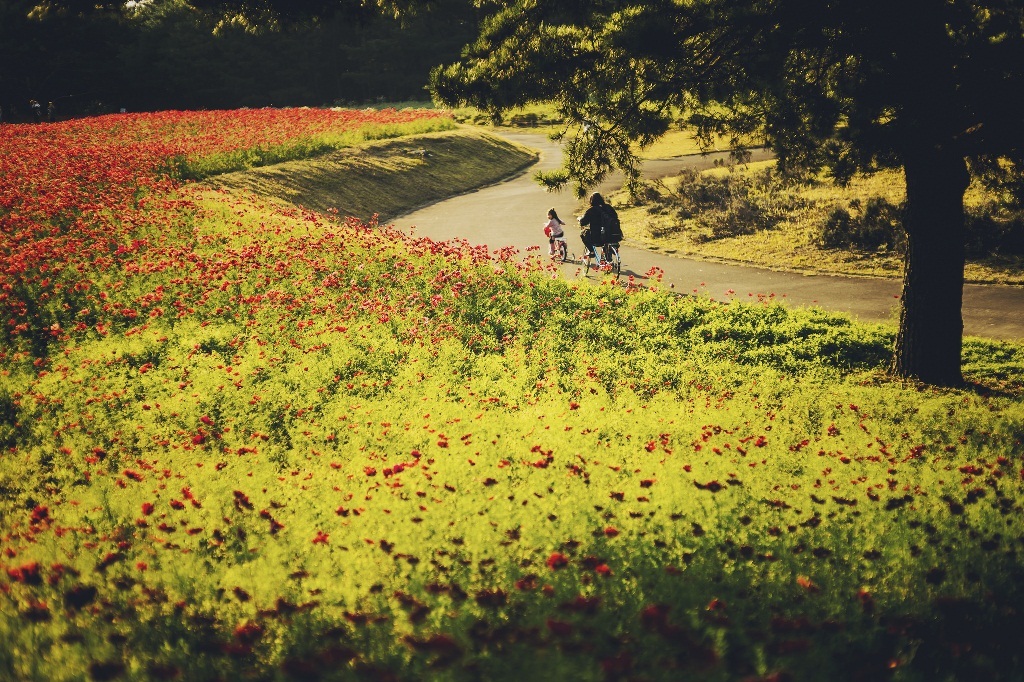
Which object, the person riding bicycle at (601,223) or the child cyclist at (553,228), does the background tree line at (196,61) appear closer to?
the child cyclist at (553,228)

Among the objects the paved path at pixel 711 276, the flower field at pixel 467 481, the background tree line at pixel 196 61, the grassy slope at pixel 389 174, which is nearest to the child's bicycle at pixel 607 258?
the paved path at pixel 711 276

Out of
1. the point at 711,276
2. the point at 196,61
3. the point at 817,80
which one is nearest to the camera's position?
the point at 817,80

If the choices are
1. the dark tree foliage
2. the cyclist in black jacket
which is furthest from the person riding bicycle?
the dark tree foliage

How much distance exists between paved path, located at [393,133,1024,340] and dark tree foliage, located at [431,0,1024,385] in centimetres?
370

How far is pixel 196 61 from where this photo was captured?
2381 inches

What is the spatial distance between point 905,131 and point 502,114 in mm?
5031

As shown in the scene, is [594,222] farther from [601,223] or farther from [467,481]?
[467,481]

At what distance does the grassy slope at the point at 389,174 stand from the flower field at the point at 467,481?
10671 millimetres

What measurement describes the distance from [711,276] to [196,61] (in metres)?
59.9

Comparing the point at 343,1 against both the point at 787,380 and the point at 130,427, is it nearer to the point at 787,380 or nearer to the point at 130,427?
the point at 130,427

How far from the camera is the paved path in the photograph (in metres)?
12.8

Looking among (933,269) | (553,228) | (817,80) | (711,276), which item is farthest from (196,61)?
(933,269)

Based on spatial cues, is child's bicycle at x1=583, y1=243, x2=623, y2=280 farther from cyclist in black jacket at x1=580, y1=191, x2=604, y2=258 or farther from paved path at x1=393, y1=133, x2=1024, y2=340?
cyclist in black jacket at x1=580, y1=191, x2=604, y2=258

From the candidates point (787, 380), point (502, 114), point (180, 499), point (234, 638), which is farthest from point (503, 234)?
point (234, 638)
